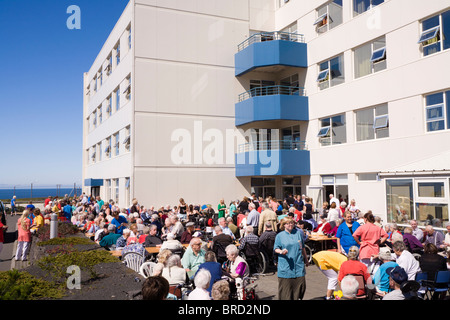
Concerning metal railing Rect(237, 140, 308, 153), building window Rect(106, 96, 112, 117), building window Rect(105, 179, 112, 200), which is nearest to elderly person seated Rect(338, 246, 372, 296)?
metal railing Rect(237, 140, 308, 153)

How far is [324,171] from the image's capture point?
21.5 meters

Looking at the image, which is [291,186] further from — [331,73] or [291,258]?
[291,258]

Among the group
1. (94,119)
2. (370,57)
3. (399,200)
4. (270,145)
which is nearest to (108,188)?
(94,119)

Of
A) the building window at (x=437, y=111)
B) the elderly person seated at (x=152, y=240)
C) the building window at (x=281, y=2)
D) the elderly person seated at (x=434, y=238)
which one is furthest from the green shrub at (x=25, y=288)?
the building window at (x=281, y=2)

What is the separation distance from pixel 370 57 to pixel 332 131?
181 inches

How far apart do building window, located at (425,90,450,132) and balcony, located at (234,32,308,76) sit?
915cm

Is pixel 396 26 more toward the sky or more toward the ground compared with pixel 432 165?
more toward the sky

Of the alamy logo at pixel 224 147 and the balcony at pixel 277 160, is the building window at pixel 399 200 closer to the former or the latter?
the balcony at pixel 277 160

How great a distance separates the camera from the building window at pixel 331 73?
20711 mm

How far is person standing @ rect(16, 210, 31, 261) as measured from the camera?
492 inches

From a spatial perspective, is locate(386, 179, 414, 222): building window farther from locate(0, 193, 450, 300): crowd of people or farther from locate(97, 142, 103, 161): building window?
locate(97, 142, 103, 161): building window

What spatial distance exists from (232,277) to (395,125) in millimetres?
13450

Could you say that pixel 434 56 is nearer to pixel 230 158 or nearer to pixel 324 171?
pixel 324 171
